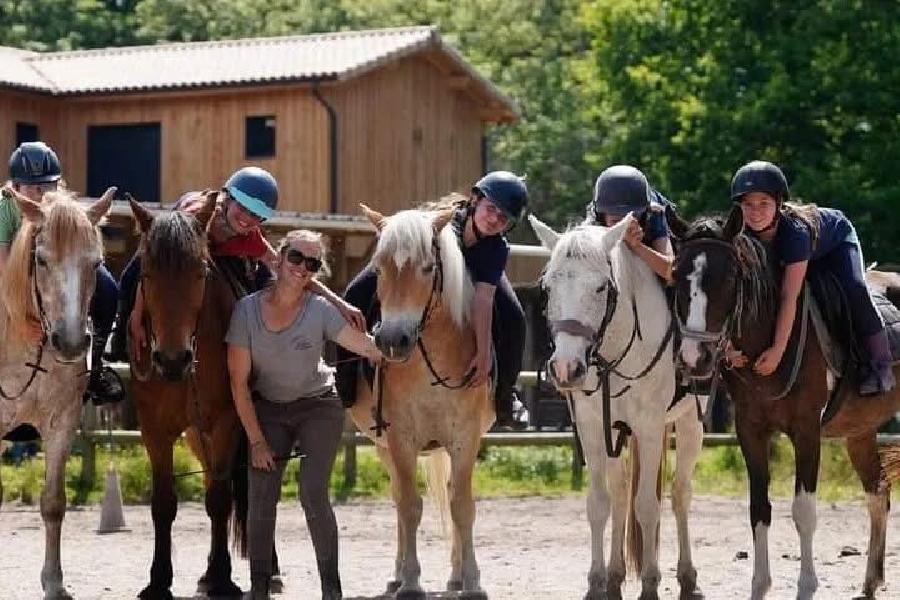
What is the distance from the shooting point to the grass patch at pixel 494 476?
57.7 ft

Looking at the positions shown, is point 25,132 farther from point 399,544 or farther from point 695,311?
point 695,311

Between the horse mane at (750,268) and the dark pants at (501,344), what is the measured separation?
134 cm

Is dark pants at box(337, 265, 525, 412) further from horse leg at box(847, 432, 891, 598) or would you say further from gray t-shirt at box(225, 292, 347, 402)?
horse leg at box(847, 432, 891, 598)

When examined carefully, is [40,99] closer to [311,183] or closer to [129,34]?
[311,183]

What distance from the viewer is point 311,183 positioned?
31.7m

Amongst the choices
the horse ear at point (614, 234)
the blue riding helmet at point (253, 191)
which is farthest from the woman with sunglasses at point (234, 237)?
the horse ear at point (614, 234)

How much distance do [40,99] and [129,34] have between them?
16790 mm

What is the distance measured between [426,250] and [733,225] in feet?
5.31

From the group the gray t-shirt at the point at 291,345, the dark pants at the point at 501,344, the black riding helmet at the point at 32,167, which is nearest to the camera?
the gray t-shirt at the point at 291,345

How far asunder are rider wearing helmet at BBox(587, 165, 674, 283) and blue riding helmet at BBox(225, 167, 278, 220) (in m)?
1.80

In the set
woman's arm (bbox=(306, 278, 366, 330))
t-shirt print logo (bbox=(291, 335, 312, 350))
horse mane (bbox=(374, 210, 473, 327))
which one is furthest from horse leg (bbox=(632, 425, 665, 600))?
t-shirt print logo (bbox=(291, 335, 312, 350))

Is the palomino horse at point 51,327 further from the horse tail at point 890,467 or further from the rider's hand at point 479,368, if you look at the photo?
the horse tail at point 890,467

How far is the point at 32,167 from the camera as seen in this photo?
33.2 ft

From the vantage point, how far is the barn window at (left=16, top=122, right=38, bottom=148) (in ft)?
108
